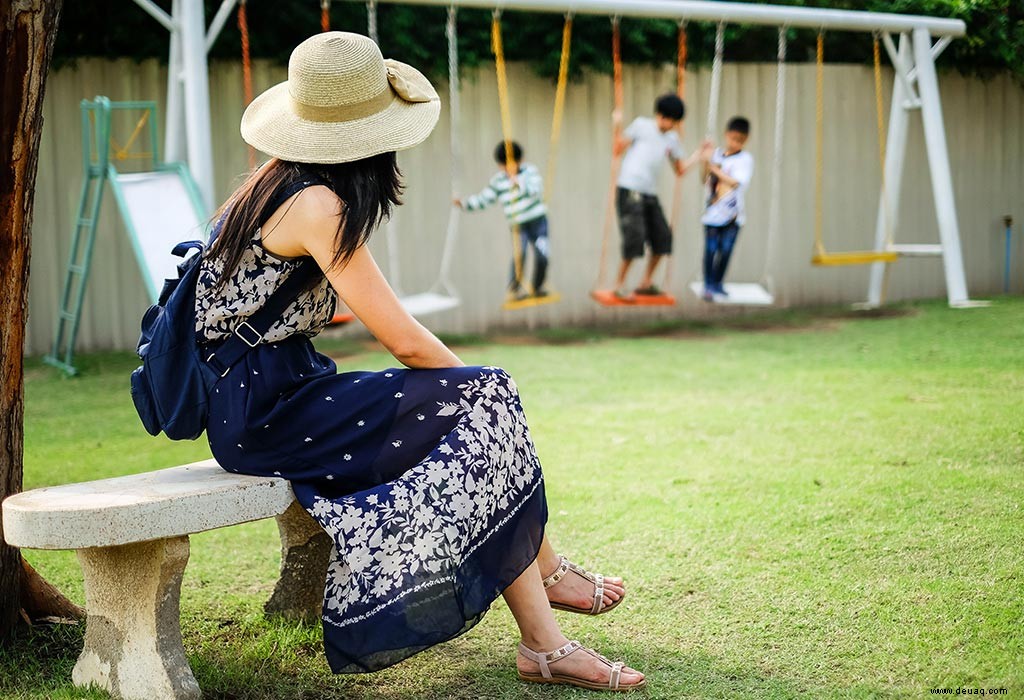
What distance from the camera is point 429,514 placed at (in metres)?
2.15

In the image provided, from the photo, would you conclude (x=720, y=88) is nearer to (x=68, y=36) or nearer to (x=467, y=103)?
(x=467, y=103)

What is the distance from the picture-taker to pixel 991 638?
240cm

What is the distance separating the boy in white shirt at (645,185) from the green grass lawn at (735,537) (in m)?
1.29

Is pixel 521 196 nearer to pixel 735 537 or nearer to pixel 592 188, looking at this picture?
pixel 592 188

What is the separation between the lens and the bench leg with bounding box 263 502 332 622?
2.63m

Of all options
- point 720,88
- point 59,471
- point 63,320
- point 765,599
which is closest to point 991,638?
point 765,599

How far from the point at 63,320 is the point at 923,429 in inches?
193

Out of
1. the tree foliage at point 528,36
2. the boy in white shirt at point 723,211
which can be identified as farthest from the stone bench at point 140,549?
the tree foliage at point 528,36

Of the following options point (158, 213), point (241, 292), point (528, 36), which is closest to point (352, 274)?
point (241, 292)

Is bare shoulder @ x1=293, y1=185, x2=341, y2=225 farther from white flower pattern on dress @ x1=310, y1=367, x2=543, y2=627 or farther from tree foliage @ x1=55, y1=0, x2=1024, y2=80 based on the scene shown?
tree foliage @ x1=55, y1=0, x2=1024, y2=80

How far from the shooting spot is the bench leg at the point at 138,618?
220 cm

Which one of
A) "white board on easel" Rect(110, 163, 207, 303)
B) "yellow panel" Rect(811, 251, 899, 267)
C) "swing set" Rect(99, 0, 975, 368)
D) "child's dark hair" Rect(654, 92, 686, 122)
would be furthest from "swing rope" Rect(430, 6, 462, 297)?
"yellow panel" Rect(811, 251, 899, 267)

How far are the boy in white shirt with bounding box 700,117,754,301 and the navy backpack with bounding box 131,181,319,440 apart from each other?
196 inches

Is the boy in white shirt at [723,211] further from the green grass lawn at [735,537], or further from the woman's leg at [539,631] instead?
the woman's leg at [539,631]
